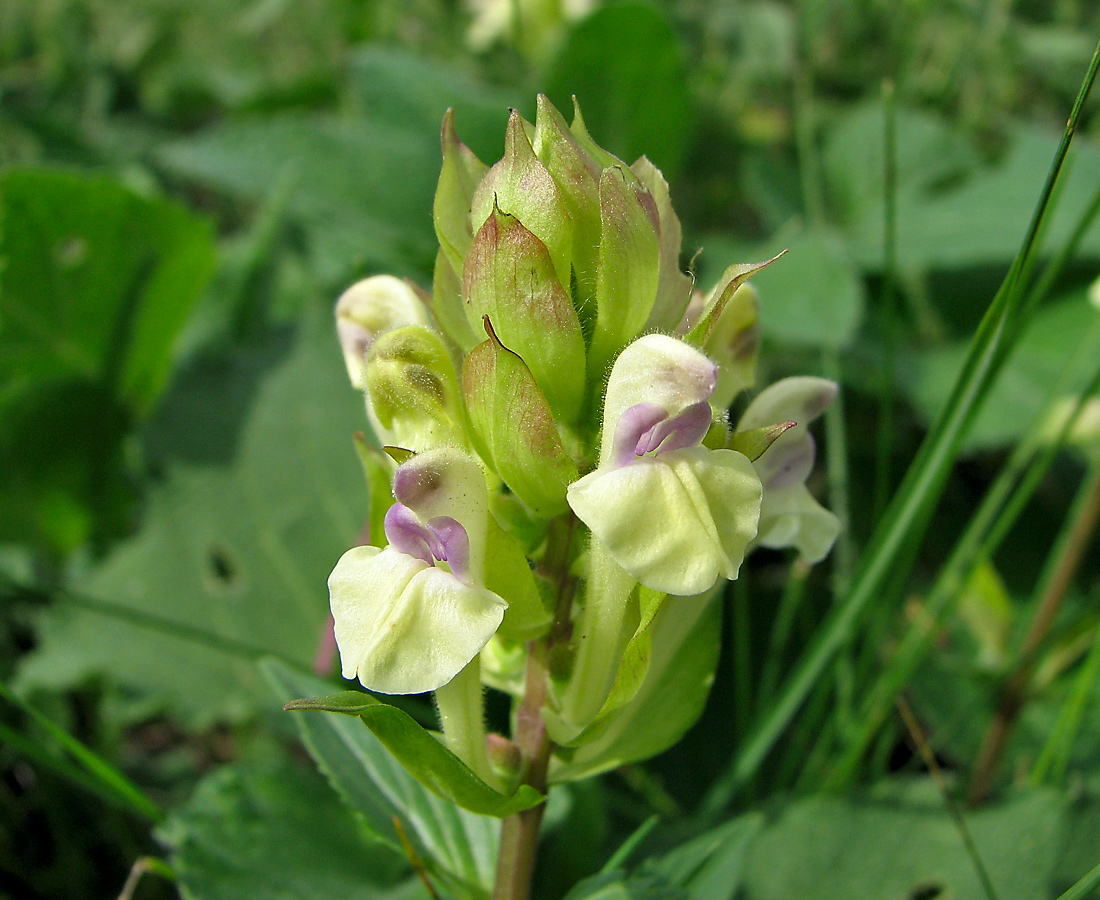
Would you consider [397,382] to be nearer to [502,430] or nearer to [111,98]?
[502,430]

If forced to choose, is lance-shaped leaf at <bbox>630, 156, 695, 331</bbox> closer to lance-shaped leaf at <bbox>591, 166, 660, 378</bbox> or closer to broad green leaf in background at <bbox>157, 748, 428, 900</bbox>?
lance-shaped leaf at <bbox>591, 166, 660, 378</bbox>

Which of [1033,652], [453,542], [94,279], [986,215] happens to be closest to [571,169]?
[453,542]

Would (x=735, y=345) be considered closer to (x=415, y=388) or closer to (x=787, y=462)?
(x=787, y=462)

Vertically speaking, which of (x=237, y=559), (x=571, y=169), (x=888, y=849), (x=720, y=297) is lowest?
(x=888, y=849)

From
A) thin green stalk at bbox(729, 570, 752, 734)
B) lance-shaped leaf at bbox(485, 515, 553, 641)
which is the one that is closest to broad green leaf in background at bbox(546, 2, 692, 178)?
thin green stalk at bbox(729, 570, 752, 734)

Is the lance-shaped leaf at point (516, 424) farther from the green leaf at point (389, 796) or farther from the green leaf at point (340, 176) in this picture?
the green leaf at point (340, 176)

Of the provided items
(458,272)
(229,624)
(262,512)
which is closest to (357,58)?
(262,512)
